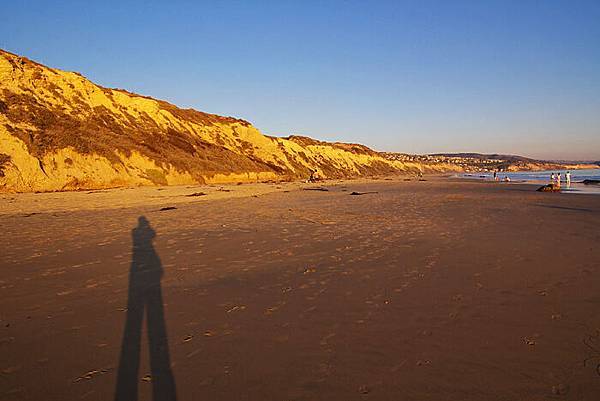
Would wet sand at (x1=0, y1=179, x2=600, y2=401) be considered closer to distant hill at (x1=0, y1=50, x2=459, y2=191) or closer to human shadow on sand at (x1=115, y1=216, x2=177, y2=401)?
human shadow on sand at (x1=115, y1=216, x2=177, y2=401)

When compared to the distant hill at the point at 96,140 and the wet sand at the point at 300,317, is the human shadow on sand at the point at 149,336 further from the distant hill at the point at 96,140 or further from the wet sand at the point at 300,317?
the distant hill at the point at 96,140

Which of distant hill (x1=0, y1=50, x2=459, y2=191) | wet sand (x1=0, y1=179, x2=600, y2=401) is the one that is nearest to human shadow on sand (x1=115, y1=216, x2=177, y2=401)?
wet sand (x1=0, y1=179, x2=600, y2=401)

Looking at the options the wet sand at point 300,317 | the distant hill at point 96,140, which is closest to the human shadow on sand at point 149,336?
the wet sand at point 300,317

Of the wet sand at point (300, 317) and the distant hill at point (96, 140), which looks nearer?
the wet sand at point (300, 317)

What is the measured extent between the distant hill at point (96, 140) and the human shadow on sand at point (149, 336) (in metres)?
20.6

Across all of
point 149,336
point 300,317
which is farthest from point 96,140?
point 300,317

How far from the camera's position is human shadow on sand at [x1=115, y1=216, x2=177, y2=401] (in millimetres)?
2744

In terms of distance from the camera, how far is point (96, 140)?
28.6m

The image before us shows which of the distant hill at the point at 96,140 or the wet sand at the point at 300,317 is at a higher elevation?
the distant hill at the point at 96,140

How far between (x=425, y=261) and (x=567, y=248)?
3.33 metres

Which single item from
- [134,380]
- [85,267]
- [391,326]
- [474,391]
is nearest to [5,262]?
[85,267]

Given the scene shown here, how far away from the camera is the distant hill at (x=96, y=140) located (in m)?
23.3

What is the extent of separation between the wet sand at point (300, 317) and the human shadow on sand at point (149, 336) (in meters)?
0.02

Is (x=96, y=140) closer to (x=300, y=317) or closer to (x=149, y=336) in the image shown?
(x=149, y=336)
